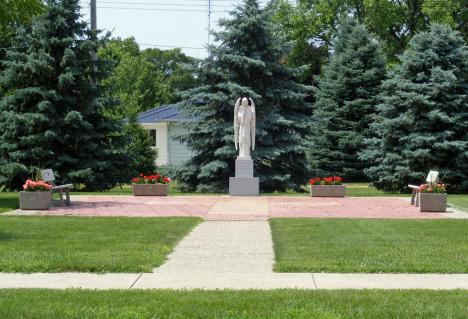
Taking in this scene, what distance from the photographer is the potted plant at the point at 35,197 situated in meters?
14.8

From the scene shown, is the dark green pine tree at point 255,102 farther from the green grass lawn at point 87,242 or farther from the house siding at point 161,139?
the house siding at point 161,139

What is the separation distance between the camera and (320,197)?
19.3 metres

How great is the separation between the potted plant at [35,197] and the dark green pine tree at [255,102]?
9.99m

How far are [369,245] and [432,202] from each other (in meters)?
5.78

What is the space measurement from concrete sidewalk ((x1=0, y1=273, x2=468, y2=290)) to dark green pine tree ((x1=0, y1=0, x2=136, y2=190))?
50.5 feet

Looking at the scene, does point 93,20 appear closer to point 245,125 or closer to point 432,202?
point 245,125

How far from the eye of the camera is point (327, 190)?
19422 millimetres

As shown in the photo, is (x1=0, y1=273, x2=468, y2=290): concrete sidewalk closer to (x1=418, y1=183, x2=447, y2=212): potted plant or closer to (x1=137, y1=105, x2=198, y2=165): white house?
(x1=418, y1=183, x2=447, y2=212): potted plant

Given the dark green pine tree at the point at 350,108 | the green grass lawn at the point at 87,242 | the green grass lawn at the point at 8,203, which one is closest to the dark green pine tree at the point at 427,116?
the dark green pine tree at the point at 350,108

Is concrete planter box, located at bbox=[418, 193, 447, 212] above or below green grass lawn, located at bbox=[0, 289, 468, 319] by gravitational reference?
above

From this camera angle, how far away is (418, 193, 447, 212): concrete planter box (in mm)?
14625

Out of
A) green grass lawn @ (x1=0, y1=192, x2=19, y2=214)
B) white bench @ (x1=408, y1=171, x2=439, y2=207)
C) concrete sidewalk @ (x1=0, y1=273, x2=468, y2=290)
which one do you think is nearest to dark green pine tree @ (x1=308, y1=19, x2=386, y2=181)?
white bench @ (x1=408, y1=171, x2=439, y2=207)

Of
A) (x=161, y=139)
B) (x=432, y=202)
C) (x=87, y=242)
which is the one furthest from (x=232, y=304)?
(x=161, y=139)

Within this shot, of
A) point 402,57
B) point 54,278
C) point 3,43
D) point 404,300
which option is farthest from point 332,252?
point 3,43
